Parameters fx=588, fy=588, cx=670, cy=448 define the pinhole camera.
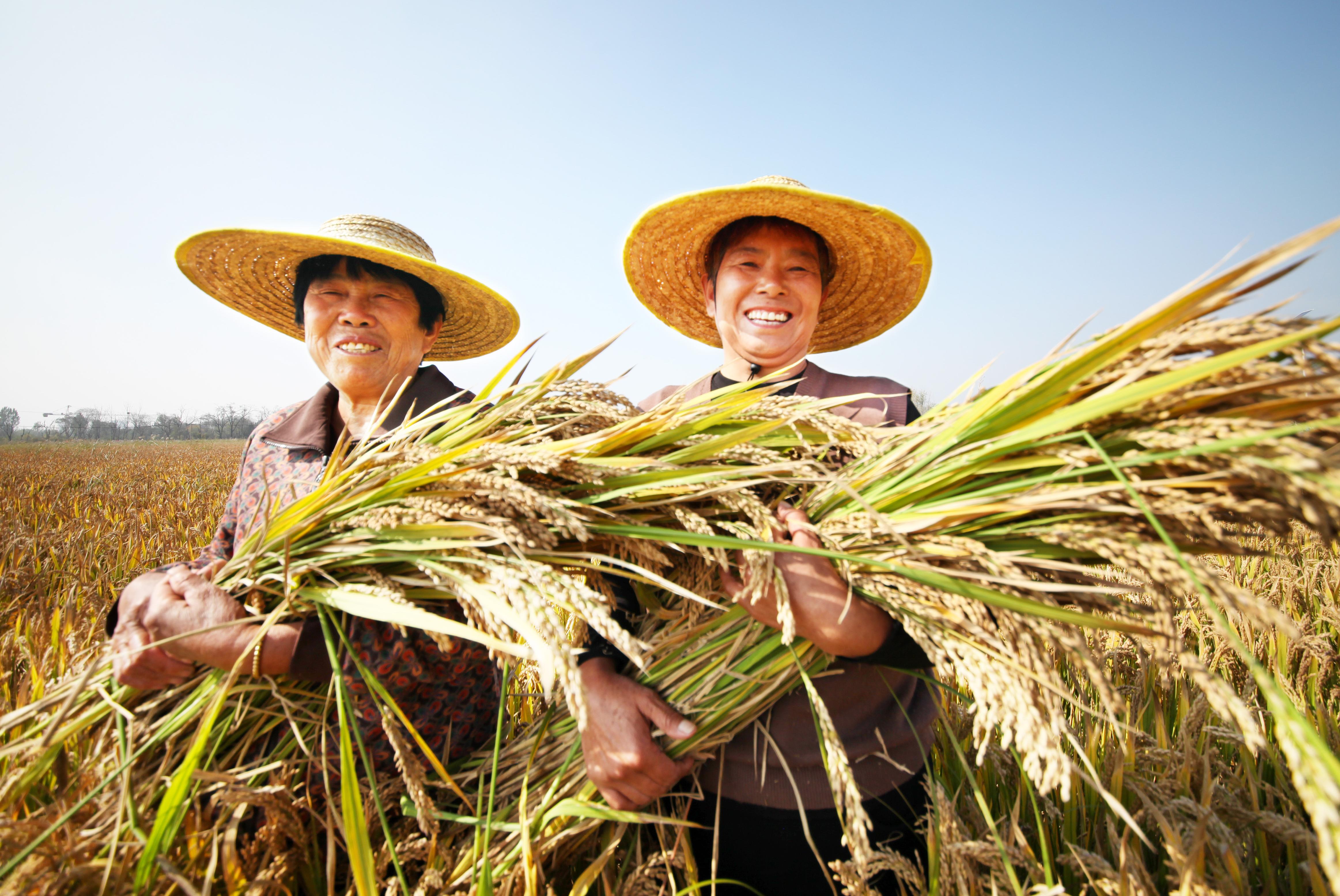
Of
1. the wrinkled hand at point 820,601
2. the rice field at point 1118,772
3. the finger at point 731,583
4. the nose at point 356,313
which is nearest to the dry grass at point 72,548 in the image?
the rice field at point 1118,772

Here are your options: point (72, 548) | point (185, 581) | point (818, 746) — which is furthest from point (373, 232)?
point (72, 548)

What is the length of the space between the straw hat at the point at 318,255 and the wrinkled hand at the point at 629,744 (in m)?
1.58

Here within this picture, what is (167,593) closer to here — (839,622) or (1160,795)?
(839,622)

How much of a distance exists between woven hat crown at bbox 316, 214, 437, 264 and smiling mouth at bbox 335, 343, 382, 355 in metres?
0.34

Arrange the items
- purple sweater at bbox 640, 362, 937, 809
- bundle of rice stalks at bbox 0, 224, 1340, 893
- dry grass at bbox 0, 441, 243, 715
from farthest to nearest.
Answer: dry grass at bbox 0, 441, 243, 715 < purple sweater at bbox 640, 362, 937, 809 < bundle of rice stalks at bbox 0, 224, 1340, 893

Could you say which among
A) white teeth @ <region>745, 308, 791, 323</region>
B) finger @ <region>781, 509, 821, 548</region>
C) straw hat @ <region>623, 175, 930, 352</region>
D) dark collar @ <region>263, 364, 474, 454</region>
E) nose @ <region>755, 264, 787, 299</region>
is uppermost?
straw hat @ <region>623, 175, 930, 352</region>

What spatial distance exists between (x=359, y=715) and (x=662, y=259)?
6.40 ft

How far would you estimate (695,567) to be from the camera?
1289 mm

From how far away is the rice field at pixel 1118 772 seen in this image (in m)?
1.18

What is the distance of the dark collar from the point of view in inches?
77.9

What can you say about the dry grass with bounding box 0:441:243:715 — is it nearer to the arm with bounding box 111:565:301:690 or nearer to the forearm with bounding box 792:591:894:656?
the arm with bounding box 111:565:301:690

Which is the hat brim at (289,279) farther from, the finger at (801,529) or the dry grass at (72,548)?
the finger at (801,529)

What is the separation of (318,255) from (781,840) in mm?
2471

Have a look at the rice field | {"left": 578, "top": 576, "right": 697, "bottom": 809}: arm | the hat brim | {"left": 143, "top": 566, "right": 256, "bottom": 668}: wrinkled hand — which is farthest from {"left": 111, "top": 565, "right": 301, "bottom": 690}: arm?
the hat brim
